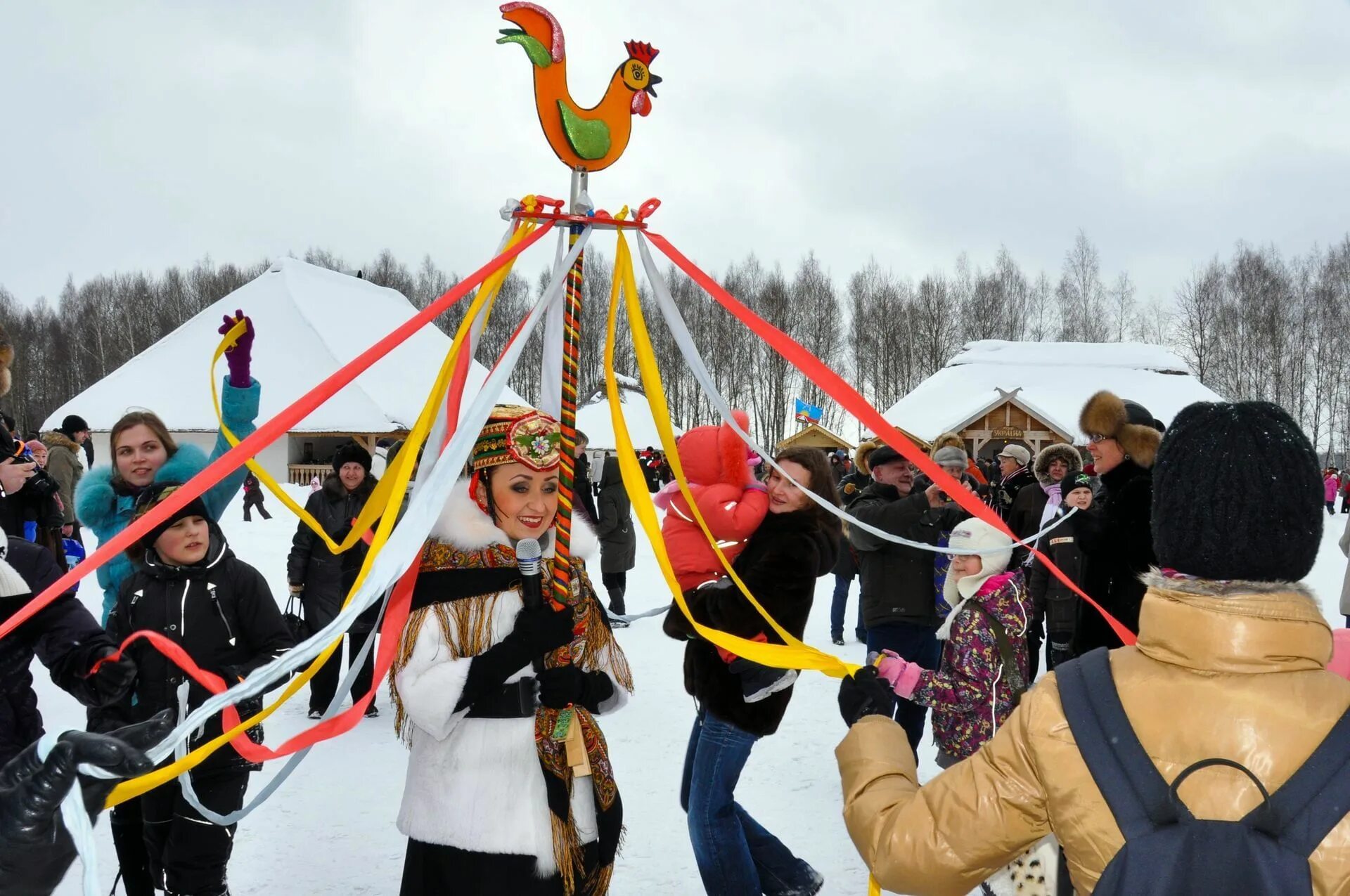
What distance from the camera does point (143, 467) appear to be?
134 inches

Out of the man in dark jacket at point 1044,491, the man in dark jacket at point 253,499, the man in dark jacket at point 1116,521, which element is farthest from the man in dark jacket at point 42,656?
the man in dark jacket at point 253,499

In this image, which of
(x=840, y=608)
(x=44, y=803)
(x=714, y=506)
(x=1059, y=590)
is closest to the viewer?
(x=44, y=803)

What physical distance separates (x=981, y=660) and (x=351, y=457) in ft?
13.0

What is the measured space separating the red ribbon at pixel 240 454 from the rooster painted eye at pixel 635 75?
0.49 meters

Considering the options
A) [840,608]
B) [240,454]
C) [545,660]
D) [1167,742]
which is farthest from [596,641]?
[840,608]

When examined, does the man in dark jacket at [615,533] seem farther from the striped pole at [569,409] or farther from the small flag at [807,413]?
the small flag at [807,413]

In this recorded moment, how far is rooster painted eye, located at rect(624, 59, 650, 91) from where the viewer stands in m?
2.72

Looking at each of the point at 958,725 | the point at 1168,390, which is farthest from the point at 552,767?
the point at 1168,390

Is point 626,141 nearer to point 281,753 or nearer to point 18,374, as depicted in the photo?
point 281,753

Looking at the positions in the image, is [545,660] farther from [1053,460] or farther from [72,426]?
[72,426]

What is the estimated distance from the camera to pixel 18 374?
42969 mm

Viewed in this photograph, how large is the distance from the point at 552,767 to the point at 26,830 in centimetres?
115

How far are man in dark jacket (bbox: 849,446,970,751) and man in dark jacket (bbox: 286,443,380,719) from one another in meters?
2.87

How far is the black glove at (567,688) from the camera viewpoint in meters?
2.31
